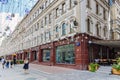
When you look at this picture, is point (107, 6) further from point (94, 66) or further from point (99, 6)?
point (94, 66)

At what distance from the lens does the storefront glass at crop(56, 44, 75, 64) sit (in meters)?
22.4

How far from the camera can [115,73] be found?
51.9ft

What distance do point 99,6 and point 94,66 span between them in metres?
10.5

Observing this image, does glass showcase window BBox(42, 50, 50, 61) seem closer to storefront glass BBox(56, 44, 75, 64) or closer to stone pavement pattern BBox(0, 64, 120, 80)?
storefront glass BBox(56, 44, 75, 64)

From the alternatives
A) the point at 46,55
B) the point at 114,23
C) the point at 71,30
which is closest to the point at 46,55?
the point at 46,55

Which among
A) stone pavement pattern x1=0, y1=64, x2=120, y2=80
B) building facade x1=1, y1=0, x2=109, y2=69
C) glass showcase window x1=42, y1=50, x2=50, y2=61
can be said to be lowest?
stone pavement pattern x1=0, y1=64, x2=120, y2=80

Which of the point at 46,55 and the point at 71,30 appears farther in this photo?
the point at 46,55

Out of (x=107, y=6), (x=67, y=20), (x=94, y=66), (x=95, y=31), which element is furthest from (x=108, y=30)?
(x=94, y=66)

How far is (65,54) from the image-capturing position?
2439 cm

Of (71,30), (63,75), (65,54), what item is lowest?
(63,75)

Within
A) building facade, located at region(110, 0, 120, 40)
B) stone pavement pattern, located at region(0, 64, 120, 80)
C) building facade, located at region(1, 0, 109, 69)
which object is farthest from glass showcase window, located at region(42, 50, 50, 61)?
stone pavement pattern, located at region(0, 64, 120, 80)

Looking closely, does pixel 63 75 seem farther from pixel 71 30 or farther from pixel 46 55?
pixel 46 55

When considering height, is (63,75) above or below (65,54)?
below

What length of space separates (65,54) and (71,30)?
11.9 feet
